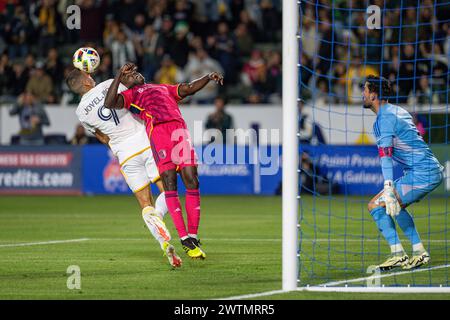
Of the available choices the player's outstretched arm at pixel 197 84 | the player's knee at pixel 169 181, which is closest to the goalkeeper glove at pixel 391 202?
the player's outstretched arm at pixel 197 84

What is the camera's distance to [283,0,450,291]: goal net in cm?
1497

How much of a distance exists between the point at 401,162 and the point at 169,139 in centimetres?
279

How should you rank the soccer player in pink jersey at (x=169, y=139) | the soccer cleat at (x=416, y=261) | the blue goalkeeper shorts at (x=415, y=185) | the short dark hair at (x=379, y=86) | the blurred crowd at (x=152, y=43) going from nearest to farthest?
1. the soccer cleat at (x=416, y=261)
2. the short dark hair at (x=379, y=86)
3. the blue goalkeeper shorts at (x=415, y=185)
4. the soccer player in pink jersey at (x=169, y=139)
5. the blurred crowd at (x=152, y=43)

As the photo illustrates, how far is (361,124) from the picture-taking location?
24.5 meters

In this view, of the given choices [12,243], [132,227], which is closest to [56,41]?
[132,227]

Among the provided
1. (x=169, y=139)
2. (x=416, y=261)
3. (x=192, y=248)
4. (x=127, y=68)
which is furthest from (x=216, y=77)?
(x=416, y=261)

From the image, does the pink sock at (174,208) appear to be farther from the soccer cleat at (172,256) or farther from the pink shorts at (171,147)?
the soccer cleat at (172,256)

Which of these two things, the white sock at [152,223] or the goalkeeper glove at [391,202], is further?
the white sock at [152,223]

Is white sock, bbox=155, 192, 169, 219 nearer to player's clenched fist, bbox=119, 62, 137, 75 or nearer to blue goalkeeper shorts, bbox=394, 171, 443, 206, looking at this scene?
player's clenched fist, bbox=119, 62, 137, 75

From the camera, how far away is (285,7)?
9406mm

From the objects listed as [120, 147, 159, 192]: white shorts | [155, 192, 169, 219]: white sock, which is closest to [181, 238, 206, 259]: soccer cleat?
[155, 192, 169, 219]: white sock

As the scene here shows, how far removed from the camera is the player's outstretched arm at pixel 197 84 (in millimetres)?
11586

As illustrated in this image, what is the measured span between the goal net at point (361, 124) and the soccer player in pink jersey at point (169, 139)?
1.61 meters
